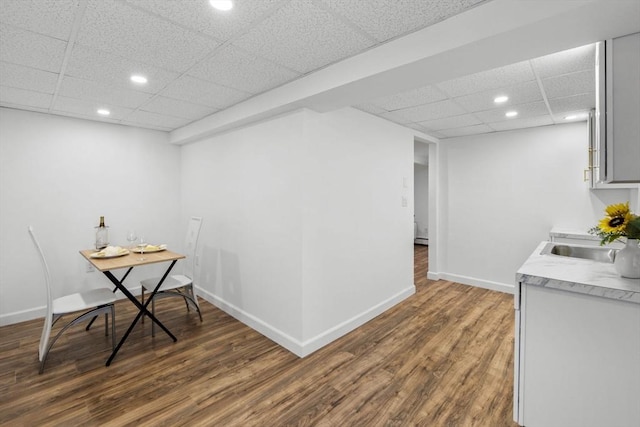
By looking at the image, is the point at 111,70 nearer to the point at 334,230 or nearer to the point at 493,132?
the point at 334,230

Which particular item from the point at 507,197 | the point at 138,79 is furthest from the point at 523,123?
the point at 138,79

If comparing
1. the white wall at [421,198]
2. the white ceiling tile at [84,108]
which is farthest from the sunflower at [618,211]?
the white wall at [421,198]

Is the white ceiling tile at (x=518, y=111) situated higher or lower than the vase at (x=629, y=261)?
higher

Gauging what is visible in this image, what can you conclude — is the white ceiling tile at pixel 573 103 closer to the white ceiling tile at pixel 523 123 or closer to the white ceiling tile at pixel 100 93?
the white ceiling tile at pixel 523 123

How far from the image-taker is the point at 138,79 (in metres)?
2.43

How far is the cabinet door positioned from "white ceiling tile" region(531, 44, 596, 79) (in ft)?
1.74

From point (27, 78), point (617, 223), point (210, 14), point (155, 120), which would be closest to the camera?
point (210, 14)

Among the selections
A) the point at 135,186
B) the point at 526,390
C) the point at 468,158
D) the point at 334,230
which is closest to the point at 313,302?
the point at 334,230

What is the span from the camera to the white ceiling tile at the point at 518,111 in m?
3.09

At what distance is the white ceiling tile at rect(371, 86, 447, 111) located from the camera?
2.70 metres

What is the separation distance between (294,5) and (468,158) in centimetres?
398

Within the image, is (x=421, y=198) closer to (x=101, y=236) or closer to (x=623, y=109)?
(x=623, y=109)

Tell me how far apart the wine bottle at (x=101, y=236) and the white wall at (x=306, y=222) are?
3.67 feet

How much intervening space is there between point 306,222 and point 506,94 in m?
2.18
